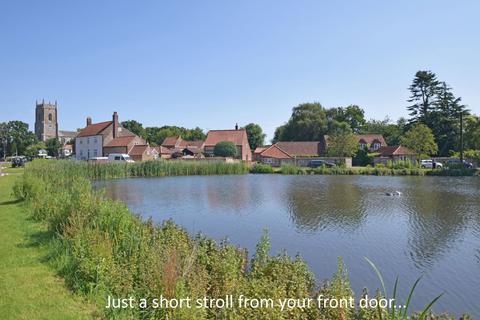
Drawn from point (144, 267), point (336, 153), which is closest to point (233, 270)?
point (144, 267)

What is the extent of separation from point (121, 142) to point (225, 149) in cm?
1712

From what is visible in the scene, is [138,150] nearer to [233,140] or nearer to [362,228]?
[233,140]

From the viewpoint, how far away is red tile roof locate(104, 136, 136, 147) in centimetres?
5840

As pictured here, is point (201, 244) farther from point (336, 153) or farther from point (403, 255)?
point (336, 153)

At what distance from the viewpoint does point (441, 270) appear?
10055 millimetres

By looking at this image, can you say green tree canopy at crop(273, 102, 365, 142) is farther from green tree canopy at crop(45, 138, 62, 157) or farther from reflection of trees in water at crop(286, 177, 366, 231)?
green tree canopy at crop(45, 138, 62, 157)

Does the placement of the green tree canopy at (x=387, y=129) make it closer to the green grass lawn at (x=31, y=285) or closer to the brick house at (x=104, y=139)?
the brick house at (x=104, y=139)

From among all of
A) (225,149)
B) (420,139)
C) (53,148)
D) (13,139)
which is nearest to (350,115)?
(420,139)

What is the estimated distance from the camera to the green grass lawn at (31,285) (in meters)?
5.44

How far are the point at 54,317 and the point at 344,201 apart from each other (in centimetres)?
2007

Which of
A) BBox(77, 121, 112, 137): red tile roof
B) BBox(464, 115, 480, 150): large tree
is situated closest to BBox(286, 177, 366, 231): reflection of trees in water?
BBox(464, 115, 480, 150): large tree

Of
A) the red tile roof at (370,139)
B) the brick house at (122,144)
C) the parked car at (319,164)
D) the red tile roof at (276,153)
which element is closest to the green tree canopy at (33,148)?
the brick house at (122,144)

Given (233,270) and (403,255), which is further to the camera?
(403,255)

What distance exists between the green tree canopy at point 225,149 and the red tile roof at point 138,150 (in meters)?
12.7
